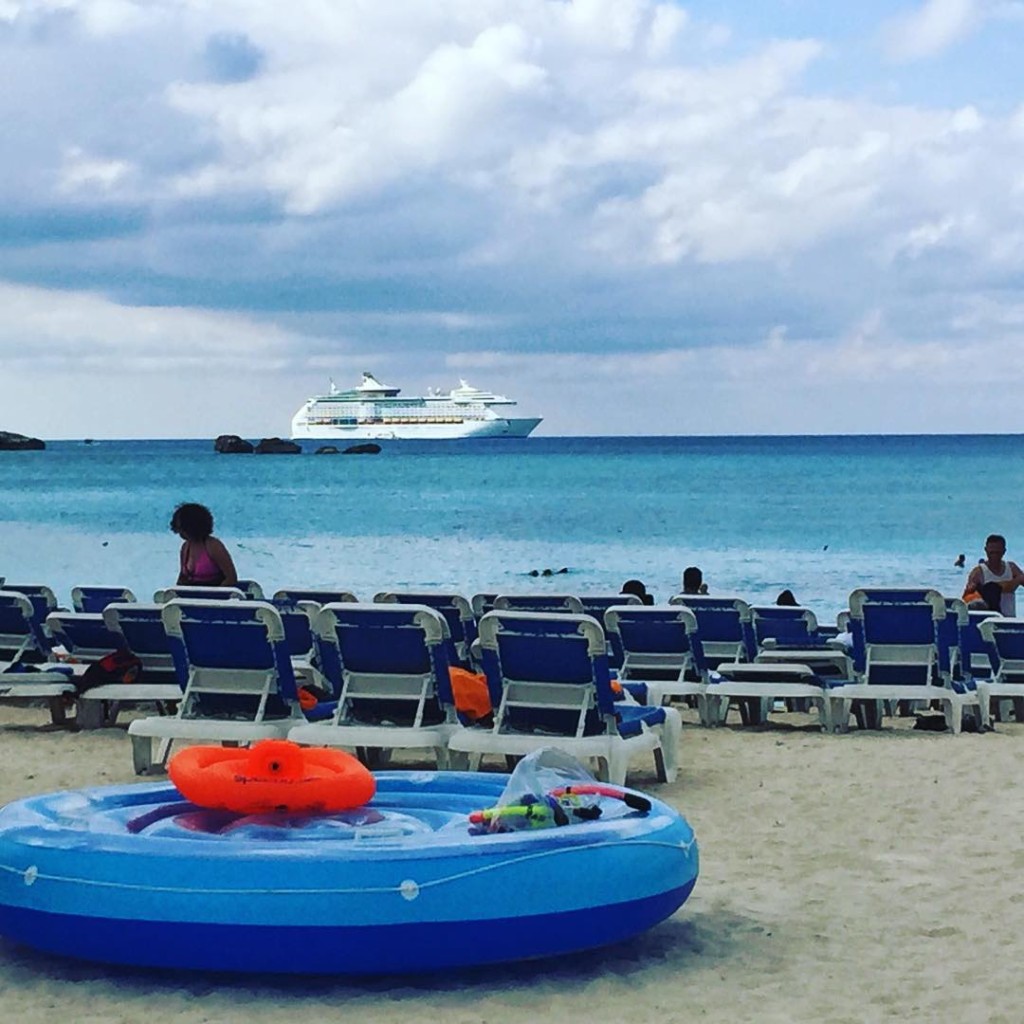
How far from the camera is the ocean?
37219 mm

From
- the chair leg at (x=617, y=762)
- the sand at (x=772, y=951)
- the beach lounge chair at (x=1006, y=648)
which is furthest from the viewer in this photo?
the beach lounge chair at (x=1006, y=648)

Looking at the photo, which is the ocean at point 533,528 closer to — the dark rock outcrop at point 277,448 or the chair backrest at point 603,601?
the chair backrest at point 603,601

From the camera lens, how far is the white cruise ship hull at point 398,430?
6038 inches

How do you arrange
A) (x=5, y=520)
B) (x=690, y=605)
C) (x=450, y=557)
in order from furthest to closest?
(x=5, y=520), (x=450, y=557), (x=690, y=605)

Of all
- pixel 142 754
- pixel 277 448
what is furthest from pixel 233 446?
pixel 142 754

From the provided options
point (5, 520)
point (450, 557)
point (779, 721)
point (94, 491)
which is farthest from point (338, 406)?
point (779, 721)

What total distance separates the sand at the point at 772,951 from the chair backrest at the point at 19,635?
7.22ft

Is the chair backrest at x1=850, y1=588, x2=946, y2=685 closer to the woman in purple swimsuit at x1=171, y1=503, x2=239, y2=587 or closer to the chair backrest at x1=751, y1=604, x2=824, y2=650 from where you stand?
the chair backrest at x1=751, y1=604, x2=824, y2=650

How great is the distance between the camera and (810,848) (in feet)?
22.6

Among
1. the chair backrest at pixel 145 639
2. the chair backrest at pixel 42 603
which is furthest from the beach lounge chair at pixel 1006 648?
the chair backrest at pixel 42 603

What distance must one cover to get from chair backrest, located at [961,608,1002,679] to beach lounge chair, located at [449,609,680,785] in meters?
3.50

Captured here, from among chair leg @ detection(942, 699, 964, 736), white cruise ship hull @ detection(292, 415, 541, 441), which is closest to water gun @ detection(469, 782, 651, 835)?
chair leg @ detection(942, 699, 964, 736)

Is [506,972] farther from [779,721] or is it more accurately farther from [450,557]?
[450,557]

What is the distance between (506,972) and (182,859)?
0.98 meters
